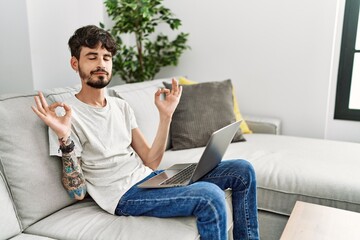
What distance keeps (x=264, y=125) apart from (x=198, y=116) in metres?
0.61

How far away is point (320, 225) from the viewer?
4.05ft

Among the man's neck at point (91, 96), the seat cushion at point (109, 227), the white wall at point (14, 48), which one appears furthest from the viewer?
the white wall at point (14, 48)

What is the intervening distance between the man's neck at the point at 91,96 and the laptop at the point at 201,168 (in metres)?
0.39

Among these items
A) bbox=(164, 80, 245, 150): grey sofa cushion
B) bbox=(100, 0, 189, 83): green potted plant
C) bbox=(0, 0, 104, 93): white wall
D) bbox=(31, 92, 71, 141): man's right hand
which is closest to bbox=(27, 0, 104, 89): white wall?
bbox=(0, 0, 104, 93): white wall

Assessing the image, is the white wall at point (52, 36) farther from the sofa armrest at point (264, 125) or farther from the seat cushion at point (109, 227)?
the sofa armrest at point (264, 125)

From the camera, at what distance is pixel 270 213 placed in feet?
5.50

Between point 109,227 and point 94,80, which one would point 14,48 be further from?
point 109,227

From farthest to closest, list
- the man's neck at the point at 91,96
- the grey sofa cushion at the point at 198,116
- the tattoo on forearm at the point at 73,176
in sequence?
the grey sofa cushion at the point at 198,116
the man's neck at the point at 91,96
the tattoo on forearm at the point at 73,176

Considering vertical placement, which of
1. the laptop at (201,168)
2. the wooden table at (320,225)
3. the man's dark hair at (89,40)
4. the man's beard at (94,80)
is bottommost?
the wooden table at (320,225)

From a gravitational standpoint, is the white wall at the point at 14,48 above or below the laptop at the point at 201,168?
above

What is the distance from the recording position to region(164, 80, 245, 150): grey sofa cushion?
6.92 feet

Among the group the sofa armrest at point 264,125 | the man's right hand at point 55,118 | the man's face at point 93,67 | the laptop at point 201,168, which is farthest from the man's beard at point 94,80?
the sofa armrest at point 264,125

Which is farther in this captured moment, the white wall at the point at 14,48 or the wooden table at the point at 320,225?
the white wall at the point at 14,48

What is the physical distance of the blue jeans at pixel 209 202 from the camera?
3.86 feet
